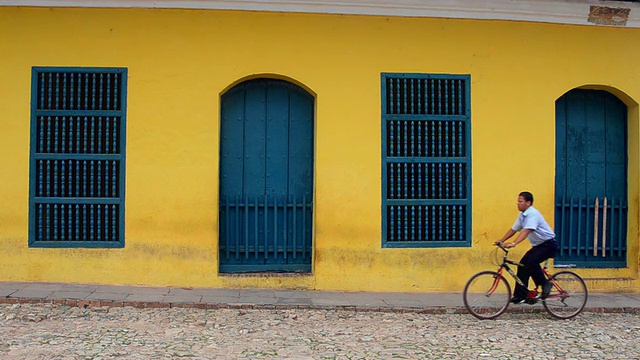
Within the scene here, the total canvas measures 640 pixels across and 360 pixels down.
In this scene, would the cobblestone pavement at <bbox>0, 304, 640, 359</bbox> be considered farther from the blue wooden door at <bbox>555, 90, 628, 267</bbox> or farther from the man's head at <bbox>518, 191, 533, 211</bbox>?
the blue wooden door at <bbox>555, 90, 628, 267</bbox>

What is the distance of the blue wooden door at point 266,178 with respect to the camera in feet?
27.3

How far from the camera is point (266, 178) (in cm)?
839

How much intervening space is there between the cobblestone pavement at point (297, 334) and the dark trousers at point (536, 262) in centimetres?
33

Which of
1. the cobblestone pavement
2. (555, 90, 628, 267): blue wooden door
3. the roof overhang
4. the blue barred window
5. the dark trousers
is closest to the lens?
the cobblestone pavement

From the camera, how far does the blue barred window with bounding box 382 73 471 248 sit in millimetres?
8312

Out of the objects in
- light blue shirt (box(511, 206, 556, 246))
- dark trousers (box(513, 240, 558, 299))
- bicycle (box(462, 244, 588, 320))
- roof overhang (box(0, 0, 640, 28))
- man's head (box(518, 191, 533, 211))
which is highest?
roof overhang (box(0, 0, 640, 28))

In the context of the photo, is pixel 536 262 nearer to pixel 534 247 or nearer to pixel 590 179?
pixel 534 247

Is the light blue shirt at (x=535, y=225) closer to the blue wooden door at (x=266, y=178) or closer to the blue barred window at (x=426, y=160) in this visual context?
the blue barred window at (x=426, y=160)

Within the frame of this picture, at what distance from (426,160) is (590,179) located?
7.81 feet

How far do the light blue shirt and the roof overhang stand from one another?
2.76 m

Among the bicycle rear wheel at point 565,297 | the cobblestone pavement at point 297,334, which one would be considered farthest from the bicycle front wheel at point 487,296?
the bicycle rear wheel at point 565,297

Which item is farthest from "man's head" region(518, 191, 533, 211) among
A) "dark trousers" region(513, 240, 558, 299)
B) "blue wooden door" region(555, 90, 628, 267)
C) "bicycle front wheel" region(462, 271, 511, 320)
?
"blue wooden door" region(555, 90, 628, 267)

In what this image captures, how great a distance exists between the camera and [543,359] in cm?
557

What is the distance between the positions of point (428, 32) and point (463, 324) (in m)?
3.75
